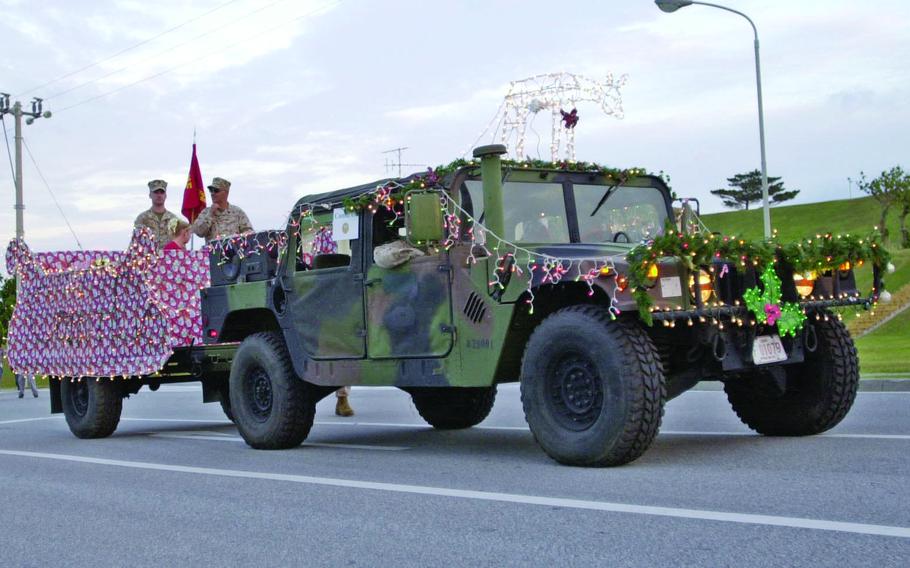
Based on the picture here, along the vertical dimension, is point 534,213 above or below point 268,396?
above

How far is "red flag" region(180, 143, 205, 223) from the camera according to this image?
15422mm

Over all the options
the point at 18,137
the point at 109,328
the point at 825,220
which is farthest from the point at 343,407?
the point at 825,220

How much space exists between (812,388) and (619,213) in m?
1.96

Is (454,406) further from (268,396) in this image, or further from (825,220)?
(825,220)

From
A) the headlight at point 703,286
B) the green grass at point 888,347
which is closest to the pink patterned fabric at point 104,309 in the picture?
the headlight at point 703,286

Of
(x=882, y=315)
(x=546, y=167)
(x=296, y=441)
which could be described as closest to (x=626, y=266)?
(x=546, y=167)

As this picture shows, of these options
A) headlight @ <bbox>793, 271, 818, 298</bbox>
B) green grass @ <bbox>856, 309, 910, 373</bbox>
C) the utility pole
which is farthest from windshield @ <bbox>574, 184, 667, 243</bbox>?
the utility pole

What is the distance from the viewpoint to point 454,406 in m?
10.7

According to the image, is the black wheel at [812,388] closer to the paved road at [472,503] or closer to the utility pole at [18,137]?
the paved road at [472,503]

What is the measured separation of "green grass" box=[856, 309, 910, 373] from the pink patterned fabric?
10160 mm

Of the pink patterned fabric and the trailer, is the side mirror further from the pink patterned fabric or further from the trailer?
the pink patterned fabric

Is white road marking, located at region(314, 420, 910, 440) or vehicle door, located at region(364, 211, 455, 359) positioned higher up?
vehicle door, located at region(364, 211, 455, 359)

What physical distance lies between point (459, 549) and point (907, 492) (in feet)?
8.00

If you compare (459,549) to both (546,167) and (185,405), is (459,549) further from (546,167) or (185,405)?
(185,405)
